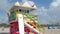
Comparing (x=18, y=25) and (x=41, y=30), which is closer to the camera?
(x=18, y=25)

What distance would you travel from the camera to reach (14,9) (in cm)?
3700

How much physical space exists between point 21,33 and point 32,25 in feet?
11.1

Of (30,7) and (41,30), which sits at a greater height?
(30,7)

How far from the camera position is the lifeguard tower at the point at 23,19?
34.8 meters

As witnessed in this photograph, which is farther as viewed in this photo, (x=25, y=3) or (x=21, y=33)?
(x=25, y=3)

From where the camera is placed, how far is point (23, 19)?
35.2m

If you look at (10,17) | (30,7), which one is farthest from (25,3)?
(10,17)

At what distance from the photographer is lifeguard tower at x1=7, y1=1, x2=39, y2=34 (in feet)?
114

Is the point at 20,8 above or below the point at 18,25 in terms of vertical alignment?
above

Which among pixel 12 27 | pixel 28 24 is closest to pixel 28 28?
pixel 28 24

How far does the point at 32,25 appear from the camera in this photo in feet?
120

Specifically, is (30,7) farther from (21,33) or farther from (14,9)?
(21,33)

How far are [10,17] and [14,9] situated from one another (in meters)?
1.83

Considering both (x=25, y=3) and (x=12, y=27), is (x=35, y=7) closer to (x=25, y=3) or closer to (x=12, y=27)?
(x=25, y=3)
